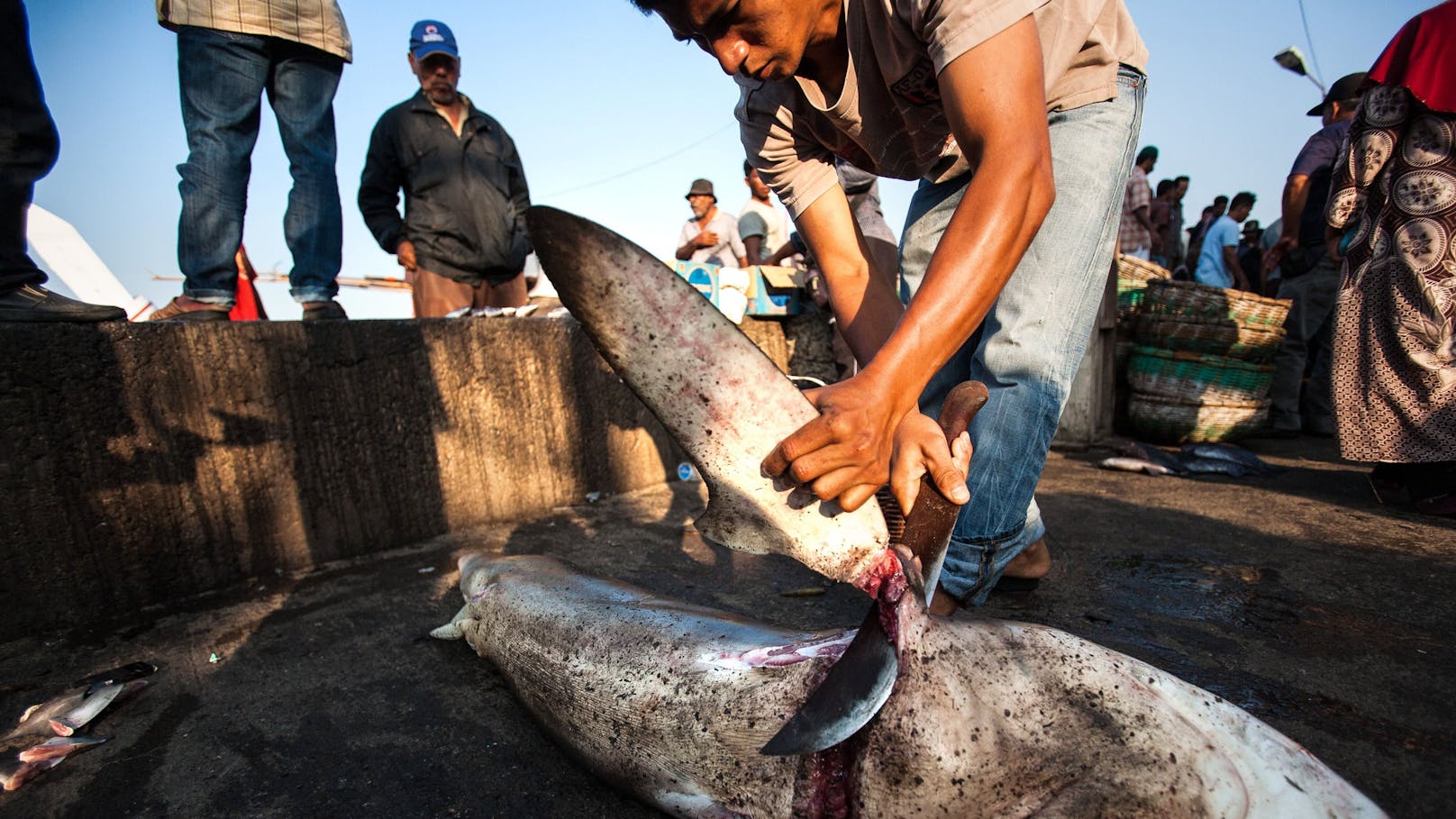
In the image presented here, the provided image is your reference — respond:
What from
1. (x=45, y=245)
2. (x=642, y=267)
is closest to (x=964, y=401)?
(x=642, y=267)

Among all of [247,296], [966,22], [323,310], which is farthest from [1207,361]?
[247,296]

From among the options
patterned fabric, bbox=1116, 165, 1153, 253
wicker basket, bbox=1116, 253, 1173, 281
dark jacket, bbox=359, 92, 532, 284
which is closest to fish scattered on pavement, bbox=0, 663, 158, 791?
dark jacket, bbox=359, 92, 532, 284

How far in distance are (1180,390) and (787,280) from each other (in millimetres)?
3237

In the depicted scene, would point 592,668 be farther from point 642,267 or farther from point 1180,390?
point 1180,390

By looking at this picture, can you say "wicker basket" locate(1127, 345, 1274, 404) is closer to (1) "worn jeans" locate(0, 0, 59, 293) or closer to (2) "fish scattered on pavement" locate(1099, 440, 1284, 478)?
(2) "fish scattered on pavement" locate(1099, 440, 1284, 478)

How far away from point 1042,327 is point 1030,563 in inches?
34.8

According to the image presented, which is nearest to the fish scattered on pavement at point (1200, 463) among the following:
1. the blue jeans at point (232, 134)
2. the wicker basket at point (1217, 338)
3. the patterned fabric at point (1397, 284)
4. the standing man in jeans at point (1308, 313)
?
the patterned fabric at point (1397, 284)

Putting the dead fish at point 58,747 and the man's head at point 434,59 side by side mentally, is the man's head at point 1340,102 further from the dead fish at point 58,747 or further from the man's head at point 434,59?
the dead fish at point 58,747

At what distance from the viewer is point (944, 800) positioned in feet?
3.83

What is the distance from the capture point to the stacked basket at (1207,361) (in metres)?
5.18

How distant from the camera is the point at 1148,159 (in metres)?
9.21

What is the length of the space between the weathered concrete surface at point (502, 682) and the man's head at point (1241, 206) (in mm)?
8500

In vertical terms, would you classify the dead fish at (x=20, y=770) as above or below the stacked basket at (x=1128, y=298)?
below

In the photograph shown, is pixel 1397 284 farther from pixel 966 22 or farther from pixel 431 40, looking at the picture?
pixel 431 40
